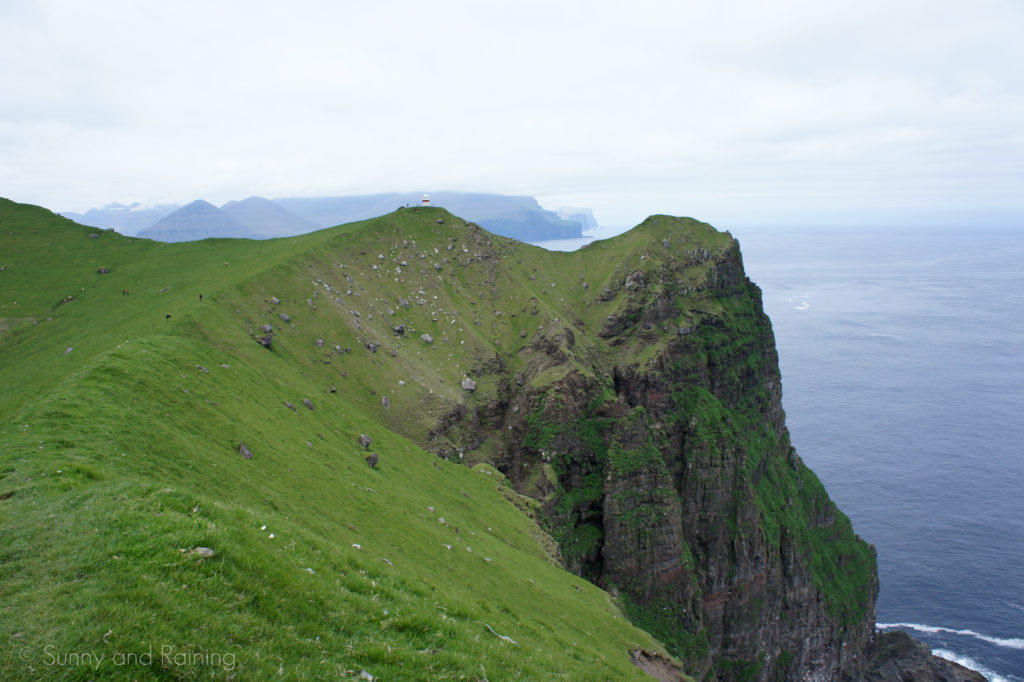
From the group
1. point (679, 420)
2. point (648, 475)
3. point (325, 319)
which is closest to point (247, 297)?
point (325, 319)


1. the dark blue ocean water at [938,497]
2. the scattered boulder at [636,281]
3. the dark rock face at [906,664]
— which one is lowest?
the dark rock face at [906,664]

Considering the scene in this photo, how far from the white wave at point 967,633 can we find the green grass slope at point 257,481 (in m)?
93.2

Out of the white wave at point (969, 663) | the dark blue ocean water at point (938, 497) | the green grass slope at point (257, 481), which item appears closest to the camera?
the green grass slope at point (257, 481)

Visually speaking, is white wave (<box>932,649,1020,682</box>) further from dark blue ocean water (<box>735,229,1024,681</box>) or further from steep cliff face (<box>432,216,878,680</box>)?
steep cliff face (<box>432,216,878,680</box>)

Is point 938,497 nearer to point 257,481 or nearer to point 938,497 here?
point 938,497

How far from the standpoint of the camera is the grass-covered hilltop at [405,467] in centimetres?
1633

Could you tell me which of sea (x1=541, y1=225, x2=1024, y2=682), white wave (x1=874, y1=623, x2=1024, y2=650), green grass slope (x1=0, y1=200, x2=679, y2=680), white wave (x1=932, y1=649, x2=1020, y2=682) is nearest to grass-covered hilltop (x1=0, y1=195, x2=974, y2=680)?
green grass slope (x1=0, y1=200, x2=679, y2=680)

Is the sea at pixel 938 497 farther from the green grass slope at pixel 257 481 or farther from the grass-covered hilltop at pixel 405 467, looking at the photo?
the green grass slope at pixel 257 481

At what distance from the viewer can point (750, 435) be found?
361 feet

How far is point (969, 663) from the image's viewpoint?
9519 centimetres

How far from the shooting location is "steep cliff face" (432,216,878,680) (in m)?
79.4

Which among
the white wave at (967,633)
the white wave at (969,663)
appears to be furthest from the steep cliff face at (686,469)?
the white wave at (969,663)

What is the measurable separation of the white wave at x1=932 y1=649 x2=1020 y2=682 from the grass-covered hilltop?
10043 millimetres

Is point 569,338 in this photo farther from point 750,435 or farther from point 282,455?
point 282,455
